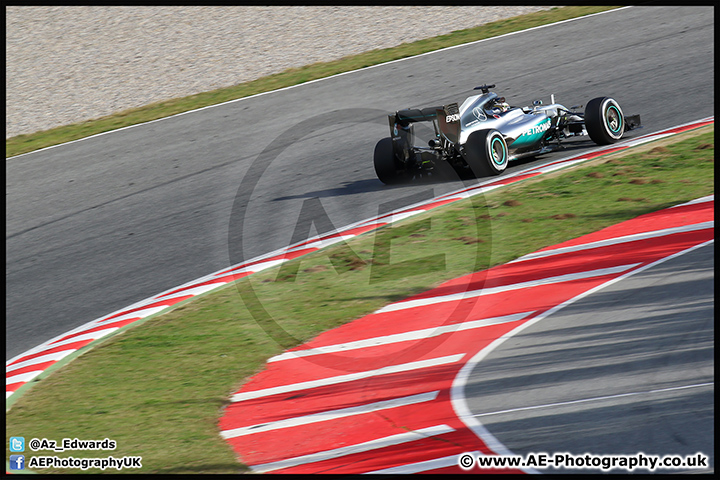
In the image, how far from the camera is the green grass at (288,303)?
605 centimetres

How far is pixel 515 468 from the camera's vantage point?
4.66 metres

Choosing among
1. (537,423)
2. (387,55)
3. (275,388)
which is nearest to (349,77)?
(387,55)

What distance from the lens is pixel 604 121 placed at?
36.2 feet

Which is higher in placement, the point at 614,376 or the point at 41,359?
the point at 614,376

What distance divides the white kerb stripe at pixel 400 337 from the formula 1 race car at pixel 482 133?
387 centimetres

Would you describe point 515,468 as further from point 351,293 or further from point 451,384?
point 351,293

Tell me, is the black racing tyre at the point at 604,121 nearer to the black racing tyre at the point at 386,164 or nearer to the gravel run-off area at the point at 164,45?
the black racing tyre at the point at 386,164

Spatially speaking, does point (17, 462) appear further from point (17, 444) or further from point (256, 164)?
point (256, 164)

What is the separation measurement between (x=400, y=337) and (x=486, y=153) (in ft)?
13.6

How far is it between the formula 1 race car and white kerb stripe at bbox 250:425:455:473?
573 centimetres

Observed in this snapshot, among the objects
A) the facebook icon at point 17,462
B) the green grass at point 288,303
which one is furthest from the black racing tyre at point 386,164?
the facebook icon at point 17,462

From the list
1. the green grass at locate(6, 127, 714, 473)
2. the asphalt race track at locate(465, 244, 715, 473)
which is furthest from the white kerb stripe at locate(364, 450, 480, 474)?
the green grass at locate(6, 127, 714, 473)

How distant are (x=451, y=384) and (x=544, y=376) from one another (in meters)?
0.66

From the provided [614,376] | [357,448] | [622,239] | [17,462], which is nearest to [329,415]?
[357,448]
